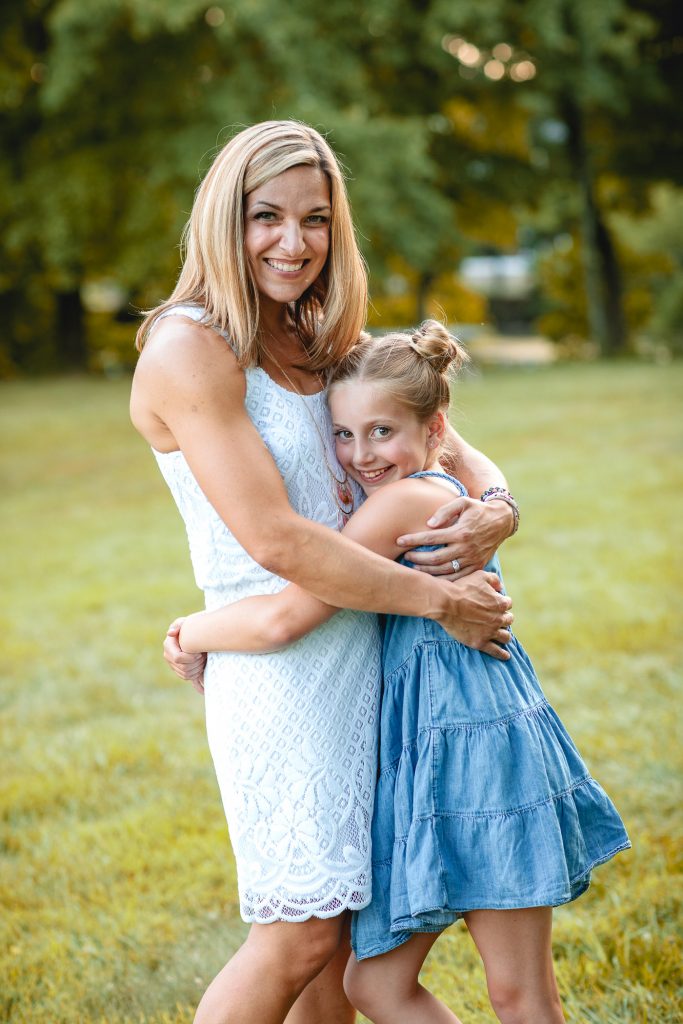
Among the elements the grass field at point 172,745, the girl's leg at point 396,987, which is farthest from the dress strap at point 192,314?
the girl's leg at point 396,987

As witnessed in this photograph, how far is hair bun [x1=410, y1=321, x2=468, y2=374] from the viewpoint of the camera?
2.39m

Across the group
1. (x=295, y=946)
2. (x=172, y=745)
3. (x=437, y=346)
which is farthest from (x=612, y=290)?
(x=295, y=946)

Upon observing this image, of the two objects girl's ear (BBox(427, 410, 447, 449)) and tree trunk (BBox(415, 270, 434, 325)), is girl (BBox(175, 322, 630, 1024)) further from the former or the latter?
tree trunk (BBox(415, 270, 434, 325))

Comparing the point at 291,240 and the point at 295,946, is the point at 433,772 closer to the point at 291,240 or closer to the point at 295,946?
the point at 295,946

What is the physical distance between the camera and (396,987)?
2281mm

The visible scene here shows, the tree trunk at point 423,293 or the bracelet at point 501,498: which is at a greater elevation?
the tree trunk at point 423,293

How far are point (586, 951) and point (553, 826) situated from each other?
1248 millimetres

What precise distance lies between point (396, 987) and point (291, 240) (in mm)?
1552

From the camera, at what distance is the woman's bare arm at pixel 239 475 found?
84.0 inches

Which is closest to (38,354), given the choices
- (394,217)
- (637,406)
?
(394,217)

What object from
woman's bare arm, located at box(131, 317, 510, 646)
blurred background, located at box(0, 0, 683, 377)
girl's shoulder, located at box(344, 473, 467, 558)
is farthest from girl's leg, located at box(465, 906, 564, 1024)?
blurred background, located at box(0, 0, 683, 377)

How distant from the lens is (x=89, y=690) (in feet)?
18.7

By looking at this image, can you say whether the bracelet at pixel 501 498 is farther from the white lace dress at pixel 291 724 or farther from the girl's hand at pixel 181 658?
the girl's hand at pixel 181 658

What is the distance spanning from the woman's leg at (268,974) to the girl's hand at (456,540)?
741 millimetres
